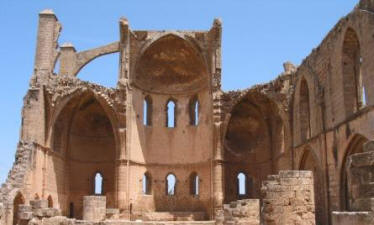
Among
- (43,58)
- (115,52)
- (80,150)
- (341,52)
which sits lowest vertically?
(80,150)

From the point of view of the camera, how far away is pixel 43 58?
77.4ft

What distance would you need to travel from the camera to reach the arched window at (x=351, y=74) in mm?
15922

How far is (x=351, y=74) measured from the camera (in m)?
16.2

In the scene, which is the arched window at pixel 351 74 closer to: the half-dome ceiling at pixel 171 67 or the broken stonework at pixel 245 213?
the broken stonework at pixel 245 213

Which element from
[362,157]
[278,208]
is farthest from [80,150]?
[362,157]

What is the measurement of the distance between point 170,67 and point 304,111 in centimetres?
925

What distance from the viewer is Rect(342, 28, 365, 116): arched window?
52.2 ft

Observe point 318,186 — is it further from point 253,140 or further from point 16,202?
point 16,202

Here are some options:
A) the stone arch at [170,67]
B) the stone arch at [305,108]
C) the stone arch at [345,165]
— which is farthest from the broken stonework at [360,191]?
the stone arch at [170,67]

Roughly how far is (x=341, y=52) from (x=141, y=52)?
1223 centimetres

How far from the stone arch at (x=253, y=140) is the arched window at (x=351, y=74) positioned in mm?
7562

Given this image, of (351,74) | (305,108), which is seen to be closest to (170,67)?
(305,108)

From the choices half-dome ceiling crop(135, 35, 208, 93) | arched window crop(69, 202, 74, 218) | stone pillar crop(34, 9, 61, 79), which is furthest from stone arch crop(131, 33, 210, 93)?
arched window crop(69, 202, 74, 218)

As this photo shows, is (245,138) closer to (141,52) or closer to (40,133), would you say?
(141,52)
